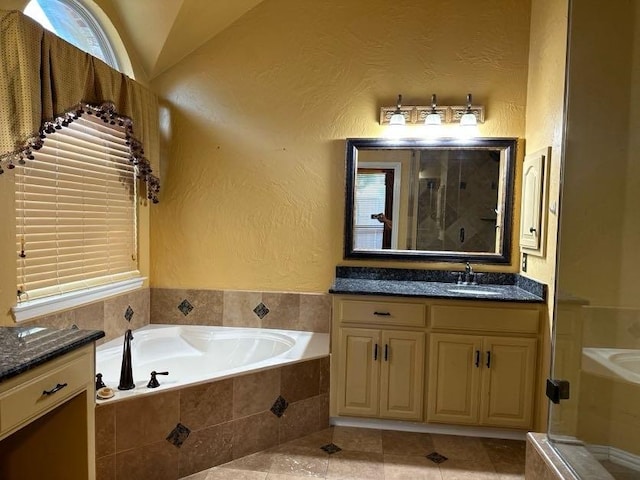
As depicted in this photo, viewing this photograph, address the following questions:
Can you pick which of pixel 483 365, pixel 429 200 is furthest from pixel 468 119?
pixel 483 365

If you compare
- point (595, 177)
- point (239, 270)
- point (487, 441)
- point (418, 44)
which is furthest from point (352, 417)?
point (418, 44)

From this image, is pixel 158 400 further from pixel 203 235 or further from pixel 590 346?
pixel 590 346

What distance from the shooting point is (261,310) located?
297 cm

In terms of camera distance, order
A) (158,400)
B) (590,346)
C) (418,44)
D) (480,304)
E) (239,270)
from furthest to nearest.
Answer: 1. (239,270)
2. (418,44)
3. (480,304)
4. (158,400)
5. (590,346)

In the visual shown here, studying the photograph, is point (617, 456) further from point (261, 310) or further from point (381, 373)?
point (261, 310)

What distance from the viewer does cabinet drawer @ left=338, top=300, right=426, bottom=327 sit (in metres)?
2.41

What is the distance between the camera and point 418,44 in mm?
2803

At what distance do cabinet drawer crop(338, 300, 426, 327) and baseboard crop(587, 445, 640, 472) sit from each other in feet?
3.55

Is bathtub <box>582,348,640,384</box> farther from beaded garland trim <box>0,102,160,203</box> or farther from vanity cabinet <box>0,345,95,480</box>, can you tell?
beaded garland trim <box>0,102,160,203</box>

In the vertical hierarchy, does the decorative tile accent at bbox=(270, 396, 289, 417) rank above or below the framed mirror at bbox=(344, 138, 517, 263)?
below

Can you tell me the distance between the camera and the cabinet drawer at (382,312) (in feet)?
7.90

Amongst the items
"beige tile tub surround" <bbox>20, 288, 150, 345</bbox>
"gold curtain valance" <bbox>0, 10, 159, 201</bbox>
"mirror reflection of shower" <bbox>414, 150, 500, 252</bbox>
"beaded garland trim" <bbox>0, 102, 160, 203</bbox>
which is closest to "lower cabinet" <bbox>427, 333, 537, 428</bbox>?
"mirror reflection of shower" <bbox>414, 150, 500, 252</bbox>

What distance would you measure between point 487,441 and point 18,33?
3.18 meters

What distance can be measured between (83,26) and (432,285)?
2.77 m
